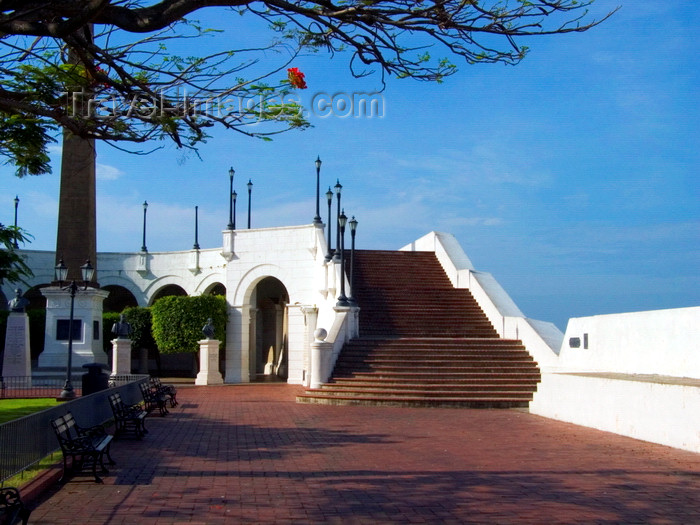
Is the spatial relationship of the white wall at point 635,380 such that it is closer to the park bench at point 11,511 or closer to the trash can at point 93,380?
the park bench at point 11,511

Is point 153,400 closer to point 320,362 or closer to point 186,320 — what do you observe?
point 320,362

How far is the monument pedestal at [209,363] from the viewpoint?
1222 inches

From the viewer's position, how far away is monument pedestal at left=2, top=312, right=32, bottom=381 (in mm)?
26297

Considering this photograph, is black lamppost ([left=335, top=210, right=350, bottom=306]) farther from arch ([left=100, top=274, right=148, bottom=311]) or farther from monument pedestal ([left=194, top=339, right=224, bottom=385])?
arch ([left=100, top=274, right=148, bottom=311])

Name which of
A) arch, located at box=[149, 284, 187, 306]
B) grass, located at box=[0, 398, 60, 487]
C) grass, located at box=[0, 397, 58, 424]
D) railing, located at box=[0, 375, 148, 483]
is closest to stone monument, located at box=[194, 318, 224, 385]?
grass, located at box=[0, 397, 58, 424]

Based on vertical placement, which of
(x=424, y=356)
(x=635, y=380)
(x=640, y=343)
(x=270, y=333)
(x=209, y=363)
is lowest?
(x=209, y=363)

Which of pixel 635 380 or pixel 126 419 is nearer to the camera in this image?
pixel 126 419

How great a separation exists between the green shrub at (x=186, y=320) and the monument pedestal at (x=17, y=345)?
25.4 ft

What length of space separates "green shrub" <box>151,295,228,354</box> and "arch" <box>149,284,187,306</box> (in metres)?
8.59

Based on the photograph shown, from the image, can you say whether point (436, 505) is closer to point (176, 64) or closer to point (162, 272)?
point (176, 64)

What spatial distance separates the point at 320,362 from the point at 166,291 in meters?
24.3

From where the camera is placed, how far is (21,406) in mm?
19062

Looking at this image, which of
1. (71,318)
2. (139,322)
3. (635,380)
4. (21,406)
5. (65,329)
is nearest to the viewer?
(635,380)

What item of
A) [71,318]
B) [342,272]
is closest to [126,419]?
[71,318]
